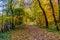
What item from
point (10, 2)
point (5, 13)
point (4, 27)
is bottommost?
point (4, 27)

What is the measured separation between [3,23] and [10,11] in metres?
2.50

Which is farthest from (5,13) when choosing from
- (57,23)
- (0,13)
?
(57,23)

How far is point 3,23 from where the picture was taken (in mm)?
21859

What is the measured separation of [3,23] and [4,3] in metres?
2.61

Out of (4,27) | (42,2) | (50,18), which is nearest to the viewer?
(4,27)

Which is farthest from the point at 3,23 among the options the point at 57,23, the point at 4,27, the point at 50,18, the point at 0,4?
the point at 50,18

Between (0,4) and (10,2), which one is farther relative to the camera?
(10,2)

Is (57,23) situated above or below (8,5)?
below

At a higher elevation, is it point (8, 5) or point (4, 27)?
point (8, 5)

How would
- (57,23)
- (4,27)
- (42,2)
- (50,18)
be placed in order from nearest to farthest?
(57,23), (4,27), (42,2), (50,18)

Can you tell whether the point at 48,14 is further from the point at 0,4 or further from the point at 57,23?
the point at 0,4

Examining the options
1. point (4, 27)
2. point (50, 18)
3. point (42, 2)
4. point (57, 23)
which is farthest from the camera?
point (50, 18)

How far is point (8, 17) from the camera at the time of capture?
75.6 ft

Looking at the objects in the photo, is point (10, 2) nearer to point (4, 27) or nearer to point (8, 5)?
point (8, 5)
